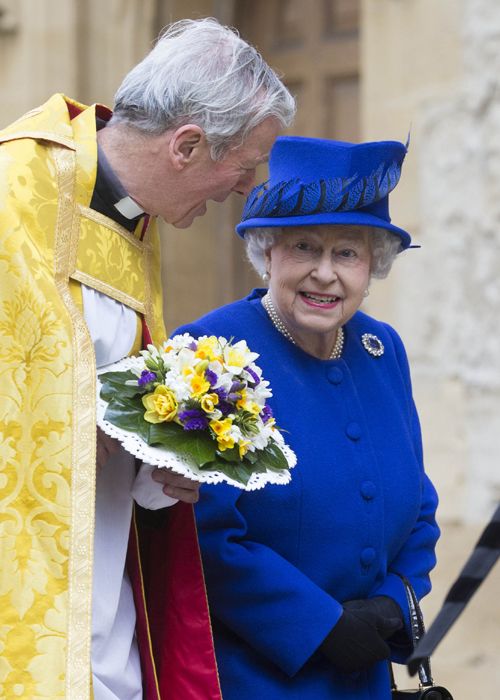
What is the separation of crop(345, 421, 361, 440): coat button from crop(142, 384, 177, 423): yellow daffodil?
2.06 ft

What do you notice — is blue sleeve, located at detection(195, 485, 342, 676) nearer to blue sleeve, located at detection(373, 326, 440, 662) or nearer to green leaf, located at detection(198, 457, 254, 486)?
blue sleeve, located at detection(373, 326, 440, 662)

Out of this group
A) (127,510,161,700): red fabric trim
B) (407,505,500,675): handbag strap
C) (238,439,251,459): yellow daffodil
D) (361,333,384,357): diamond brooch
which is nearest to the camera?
(407,505,500,675): handbag strap

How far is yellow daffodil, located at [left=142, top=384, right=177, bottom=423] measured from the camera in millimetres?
2936

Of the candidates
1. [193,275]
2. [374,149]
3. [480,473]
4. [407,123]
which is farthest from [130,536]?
[193,275]

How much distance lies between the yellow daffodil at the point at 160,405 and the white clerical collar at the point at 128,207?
1.39ft

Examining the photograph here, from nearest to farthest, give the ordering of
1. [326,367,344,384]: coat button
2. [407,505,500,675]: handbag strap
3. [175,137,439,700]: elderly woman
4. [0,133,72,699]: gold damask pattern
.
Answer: [407,505,500,675]: handbag strap, [0,133,72,699]: gold damask pattern, [175,137,439,700]: elderly woman, [326,367,344,384]: coat button

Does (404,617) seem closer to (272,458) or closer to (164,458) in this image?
(272,458)

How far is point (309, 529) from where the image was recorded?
3338 mm

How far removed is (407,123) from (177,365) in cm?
281

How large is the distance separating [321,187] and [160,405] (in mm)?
699

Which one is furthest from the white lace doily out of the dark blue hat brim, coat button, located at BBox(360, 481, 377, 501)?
the dark blue hat brim

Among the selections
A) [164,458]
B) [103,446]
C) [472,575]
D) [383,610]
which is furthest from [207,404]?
[472,575]

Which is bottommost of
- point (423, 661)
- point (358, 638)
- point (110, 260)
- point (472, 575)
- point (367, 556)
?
point (423, 661)

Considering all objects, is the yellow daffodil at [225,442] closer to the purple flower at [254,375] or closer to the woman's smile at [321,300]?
the purple flower at [254,375]
